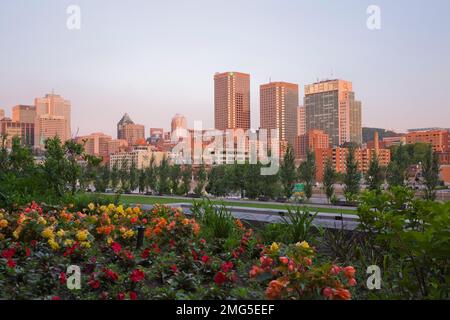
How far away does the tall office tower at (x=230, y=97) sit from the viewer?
31500 mm

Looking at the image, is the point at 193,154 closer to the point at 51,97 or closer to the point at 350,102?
the point at 350,102

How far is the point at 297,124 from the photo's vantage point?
77.8m

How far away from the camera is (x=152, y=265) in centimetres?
452

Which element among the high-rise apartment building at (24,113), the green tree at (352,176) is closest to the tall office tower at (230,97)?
the green tree at (352,176)

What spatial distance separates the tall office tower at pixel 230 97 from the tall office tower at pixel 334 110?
30408 millimetres

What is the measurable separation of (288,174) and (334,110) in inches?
1921

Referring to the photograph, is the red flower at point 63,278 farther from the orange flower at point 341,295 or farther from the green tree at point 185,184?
the green tree at point 185,184

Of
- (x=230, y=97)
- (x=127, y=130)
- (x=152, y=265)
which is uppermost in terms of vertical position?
(x=230, y=97)

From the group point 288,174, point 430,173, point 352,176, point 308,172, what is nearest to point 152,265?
point 352,176

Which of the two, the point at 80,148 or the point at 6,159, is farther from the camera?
the point at 6,159

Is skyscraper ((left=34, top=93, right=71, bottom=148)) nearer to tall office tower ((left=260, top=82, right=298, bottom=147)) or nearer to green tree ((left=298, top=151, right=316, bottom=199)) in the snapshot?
green tree ((left=298, top=151, right=316, bottom=199))

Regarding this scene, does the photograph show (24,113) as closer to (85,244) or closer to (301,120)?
(85,244)

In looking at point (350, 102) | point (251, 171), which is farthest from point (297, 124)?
point (251, 171)
